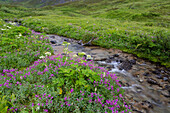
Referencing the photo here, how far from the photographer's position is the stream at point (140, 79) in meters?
5.08

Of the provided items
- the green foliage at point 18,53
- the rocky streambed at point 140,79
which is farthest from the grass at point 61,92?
the rocky streambed at point 140,79

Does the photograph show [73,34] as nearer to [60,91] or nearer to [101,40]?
[101,40]

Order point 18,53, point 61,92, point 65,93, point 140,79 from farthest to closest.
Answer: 1. point 18,53
2. point 140,79
3. point 65,93
4. point 61,92

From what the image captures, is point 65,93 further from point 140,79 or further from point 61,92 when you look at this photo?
point 140,79

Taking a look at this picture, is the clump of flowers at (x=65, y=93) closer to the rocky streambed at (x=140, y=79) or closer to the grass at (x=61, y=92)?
the grass at (x=61, y=92)

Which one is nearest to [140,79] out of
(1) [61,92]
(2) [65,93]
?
(2) [65,93]

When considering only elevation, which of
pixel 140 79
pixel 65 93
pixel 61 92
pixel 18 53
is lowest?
pixel 140 79

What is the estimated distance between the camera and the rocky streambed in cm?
508

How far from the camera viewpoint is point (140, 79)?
22.4ft

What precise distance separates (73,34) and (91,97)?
12127mm

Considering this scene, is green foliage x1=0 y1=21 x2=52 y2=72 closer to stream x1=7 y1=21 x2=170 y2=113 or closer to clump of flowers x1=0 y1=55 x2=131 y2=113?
clump of flowers x1=0 y1=55 x2=131 y2=113

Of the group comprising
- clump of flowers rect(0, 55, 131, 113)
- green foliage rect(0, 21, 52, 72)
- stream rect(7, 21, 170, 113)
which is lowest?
stream rect(7, 21, 170, 113)

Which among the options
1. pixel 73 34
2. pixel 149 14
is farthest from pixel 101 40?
pixel 149 14

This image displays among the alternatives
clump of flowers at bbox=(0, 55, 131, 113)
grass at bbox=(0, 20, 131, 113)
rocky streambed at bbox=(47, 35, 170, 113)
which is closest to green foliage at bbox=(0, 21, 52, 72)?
grass at bbox=(0, 20, 131, 113)
